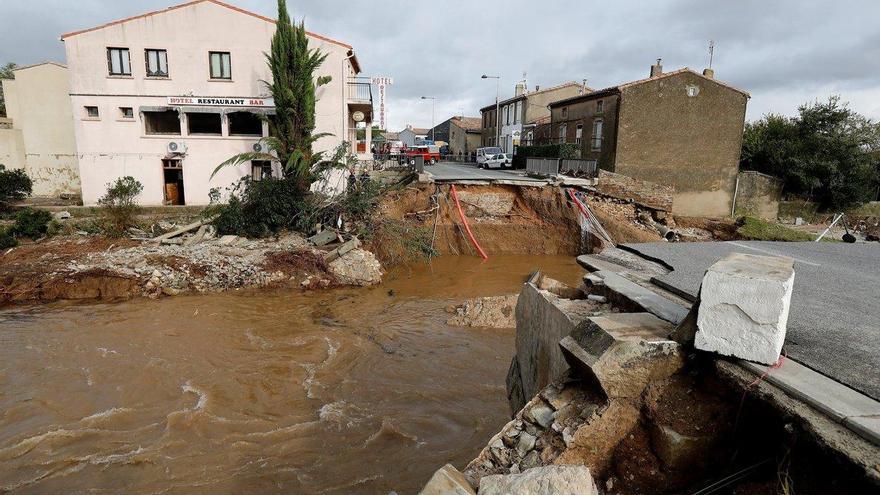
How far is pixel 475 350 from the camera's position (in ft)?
36.7

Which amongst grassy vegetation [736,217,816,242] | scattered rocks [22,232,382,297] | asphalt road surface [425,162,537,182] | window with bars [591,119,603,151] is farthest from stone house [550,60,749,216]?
scattered rocks [22,232,382,297]

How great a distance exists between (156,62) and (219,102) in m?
3.35

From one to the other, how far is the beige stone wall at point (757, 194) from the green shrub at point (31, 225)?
33052mm

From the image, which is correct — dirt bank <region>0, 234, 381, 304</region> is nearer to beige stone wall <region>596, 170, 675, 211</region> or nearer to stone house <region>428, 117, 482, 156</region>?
beige stone wall <region>596, 170, 675, 211</region>

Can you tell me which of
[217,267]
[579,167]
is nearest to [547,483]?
[217,267]

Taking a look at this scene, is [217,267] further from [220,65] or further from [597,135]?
[597,135]

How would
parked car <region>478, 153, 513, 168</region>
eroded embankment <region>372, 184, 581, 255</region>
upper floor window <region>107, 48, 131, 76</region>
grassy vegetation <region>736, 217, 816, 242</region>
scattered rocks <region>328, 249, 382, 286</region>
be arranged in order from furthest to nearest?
Answer: 1. parked car <region>478, 153, 513, 168</region>
2. upper floor window <region>107, 48, 131, 76</region>
3. grassy vegetation <region>736, 217, 816, 242</region>
4. eroded embankment <region>372, 184, 581, 255</region>
5. scattered rocks <region>328, 249, 382, 286</region>

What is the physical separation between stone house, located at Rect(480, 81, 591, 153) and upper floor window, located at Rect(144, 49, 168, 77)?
27.3 meters

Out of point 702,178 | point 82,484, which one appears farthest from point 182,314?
point 702,178

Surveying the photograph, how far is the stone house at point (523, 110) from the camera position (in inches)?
1757

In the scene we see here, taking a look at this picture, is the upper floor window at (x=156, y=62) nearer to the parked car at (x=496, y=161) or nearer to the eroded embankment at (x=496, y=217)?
the eroded embankment at (x=496, y=217)

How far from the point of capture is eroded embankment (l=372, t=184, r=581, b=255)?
21.9 m

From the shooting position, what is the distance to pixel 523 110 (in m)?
45.4

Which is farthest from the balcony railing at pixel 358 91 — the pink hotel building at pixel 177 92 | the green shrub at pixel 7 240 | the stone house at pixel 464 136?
the stone house at pixel 464 136
